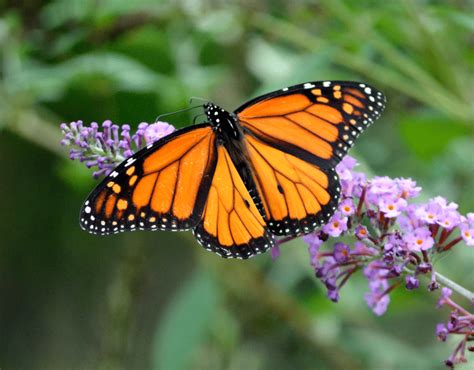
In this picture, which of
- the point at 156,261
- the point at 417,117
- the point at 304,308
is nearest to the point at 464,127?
the point at 417,117

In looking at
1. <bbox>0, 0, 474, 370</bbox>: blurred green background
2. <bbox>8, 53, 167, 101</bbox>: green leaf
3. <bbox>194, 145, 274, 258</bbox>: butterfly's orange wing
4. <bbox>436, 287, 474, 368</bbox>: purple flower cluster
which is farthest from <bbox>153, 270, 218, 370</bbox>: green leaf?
<bbox>436, 287, 474, 368</bbox>: purple flower cluster

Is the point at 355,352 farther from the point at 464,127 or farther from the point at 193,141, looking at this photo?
the point at 193,141

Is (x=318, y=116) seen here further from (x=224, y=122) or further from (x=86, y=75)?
(x=86, y=75)

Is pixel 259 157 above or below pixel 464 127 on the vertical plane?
below

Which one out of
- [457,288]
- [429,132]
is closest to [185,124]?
[429,132]

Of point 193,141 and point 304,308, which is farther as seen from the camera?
point 304,308

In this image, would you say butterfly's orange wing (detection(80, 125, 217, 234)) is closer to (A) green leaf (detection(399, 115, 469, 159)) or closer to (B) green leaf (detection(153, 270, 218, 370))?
(A) green leaf (detection(399, 115, 469, 159))

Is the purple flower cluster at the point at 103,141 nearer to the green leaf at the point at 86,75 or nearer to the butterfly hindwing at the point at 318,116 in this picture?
the butterfly hindwing at the point at 318,116
